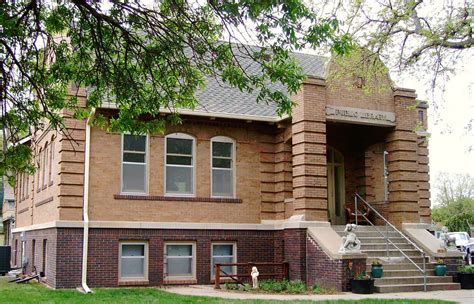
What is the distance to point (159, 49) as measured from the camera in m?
11.9

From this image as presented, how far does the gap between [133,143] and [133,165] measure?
2.37 feet

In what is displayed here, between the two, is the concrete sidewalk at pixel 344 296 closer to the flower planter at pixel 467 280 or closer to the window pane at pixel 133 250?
the flower planter at pixel 467 280

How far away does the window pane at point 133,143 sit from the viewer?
810 inches

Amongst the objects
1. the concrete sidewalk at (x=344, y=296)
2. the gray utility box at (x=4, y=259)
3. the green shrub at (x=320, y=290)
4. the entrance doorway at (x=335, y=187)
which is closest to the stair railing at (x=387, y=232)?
the entrance doorway at (x=335, y=187)

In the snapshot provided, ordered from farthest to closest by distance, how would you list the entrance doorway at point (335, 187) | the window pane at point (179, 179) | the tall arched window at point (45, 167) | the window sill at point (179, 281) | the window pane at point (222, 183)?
the entrance doorway at point (335, 187)
the tall arched window at point (45, 167)
the window pane at point (222, 183)
the window pane at point (179, 179)
the window sill at point (179, 281)

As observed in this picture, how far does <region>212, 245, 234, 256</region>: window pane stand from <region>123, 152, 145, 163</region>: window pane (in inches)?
153

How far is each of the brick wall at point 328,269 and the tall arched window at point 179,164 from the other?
460 centimetres

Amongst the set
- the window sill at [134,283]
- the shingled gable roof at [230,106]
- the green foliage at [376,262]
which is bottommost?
the window sill at [134,283]

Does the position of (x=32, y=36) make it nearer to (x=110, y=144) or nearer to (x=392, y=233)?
(x=110, y=144)

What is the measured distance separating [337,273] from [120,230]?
22.6ft

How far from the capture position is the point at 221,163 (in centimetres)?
2202

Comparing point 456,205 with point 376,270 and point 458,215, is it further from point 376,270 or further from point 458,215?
point 376,270

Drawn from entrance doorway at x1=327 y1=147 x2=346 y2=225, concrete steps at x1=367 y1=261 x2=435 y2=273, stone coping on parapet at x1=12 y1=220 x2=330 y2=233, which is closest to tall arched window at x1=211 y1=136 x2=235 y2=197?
stone coping on parapet at x1=12 y1=220 x2=330 y2=233

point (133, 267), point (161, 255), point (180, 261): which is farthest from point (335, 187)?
point (133, 267)
